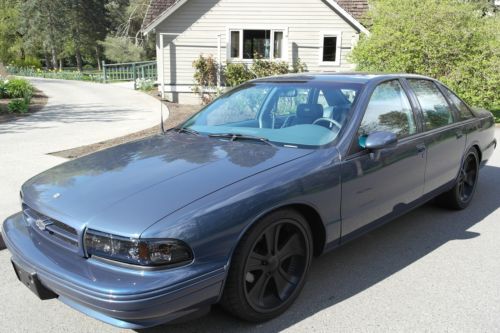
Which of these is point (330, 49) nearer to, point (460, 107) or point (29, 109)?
point (29, 109)

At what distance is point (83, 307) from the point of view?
2496 mm

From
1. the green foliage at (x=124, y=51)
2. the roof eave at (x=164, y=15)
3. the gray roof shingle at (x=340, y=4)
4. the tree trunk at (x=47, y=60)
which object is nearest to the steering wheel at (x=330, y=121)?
the roof eave at (x=164, y=15)

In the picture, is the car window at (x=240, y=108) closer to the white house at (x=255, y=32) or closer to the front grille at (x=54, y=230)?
the front grille at (x=54, y=230)

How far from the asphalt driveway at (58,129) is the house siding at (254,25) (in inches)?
107

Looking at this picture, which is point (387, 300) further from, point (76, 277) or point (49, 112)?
point (49, 112)

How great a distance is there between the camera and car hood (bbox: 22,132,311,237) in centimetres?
253

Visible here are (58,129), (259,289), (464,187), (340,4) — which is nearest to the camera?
(259,289)

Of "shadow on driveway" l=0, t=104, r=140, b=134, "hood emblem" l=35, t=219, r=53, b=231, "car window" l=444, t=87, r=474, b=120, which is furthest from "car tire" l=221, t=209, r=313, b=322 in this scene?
"shadow on driveway" l=0, t=104, r=140, b=134

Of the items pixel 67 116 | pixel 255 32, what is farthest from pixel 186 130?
pixel 255 32

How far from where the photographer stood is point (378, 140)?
3.40m

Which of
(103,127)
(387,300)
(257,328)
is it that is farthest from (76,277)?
(103,127)

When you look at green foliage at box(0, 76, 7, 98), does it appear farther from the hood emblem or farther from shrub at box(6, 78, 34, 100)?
the hood emblem

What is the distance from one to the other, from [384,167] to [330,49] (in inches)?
576

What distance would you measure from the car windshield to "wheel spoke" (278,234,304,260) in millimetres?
719
